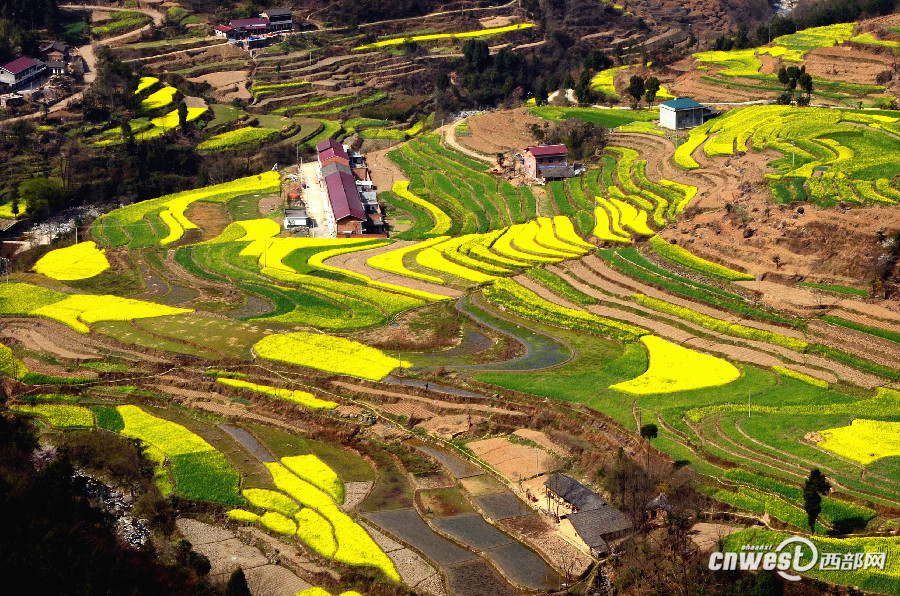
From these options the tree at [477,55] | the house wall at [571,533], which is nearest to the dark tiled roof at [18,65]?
the tree at [477,55]

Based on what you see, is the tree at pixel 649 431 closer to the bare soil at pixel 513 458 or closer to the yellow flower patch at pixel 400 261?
the bare soil at pixel 513 458

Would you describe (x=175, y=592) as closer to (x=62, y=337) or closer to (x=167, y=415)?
(x=167, y=415)

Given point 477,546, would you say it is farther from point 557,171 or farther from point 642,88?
point 642,88

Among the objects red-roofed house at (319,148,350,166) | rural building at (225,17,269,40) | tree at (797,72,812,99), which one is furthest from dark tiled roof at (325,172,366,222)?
rural building at (225,17,269,40)

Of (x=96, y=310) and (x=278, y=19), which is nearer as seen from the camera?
(x=96, y=310)

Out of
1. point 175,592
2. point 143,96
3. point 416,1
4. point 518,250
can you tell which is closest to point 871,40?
point 518,250

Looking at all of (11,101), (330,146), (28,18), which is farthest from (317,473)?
(28,18)

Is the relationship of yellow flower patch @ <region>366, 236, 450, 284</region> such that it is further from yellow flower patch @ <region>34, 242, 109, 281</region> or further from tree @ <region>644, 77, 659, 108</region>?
tree @ <region>644, 77, 659, 108</region>
